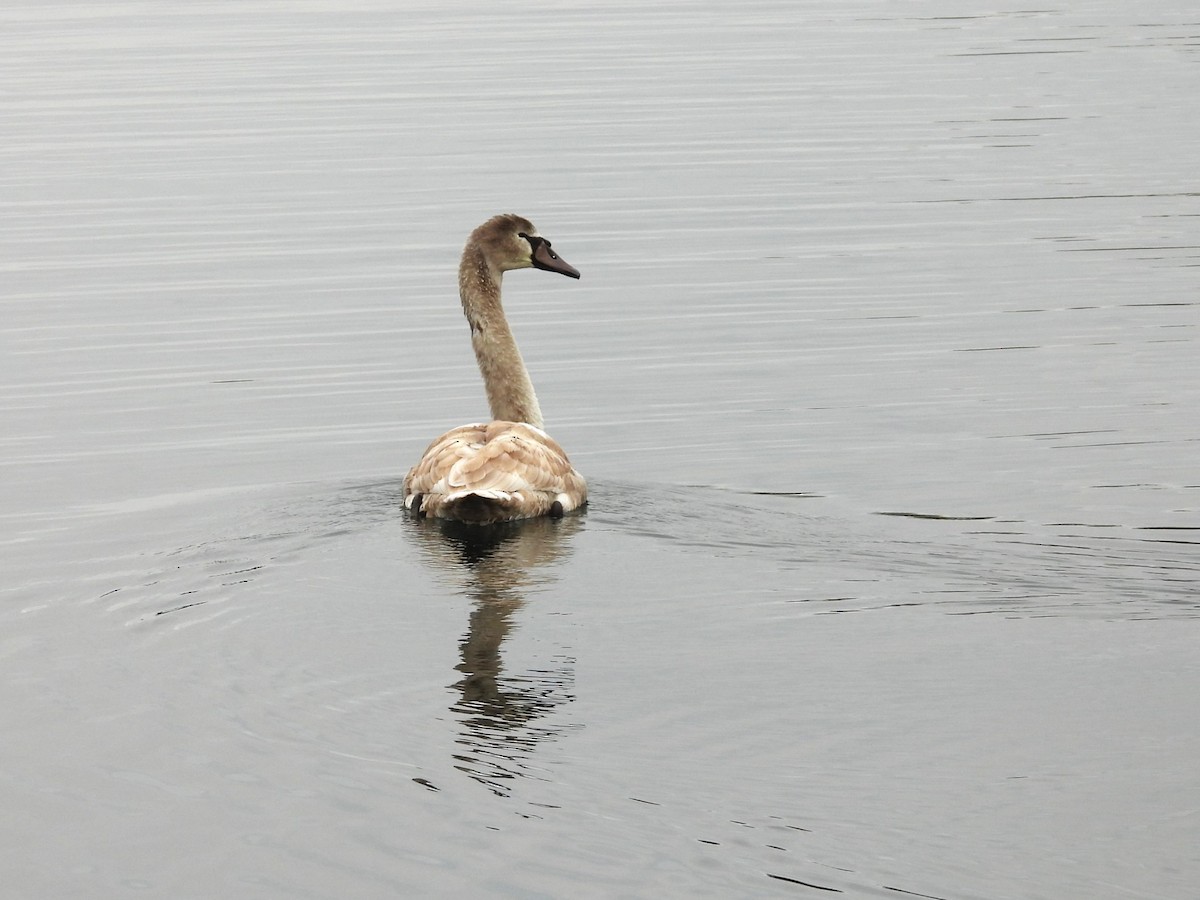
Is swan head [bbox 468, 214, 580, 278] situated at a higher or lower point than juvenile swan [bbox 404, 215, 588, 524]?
higher

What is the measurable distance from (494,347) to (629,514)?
2.21 meters

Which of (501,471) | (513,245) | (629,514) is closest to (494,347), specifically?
(513,245)

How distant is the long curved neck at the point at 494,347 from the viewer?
13000 millimetres

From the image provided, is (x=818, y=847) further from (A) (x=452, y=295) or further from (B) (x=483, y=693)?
(A) (x=452, y=295)

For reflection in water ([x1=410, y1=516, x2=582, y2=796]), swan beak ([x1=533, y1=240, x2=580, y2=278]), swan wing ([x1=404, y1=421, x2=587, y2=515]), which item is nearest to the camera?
reflection in water ([x1=410, y1=516, x2=582, y2=796])

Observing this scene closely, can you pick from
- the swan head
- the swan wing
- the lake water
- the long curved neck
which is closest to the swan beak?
the swan head

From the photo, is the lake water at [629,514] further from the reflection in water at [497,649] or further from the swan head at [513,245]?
the swan head at [513,245]

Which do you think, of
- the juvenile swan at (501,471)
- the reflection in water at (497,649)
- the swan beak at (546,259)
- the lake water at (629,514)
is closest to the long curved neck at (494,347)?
the juvenile swan at (501,471)

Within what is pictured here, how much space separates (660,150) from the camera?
26.3 metres

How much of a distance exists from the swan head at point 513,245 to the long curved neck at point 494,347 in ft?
0.28

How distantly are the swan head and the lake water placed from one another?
1267 millimetres

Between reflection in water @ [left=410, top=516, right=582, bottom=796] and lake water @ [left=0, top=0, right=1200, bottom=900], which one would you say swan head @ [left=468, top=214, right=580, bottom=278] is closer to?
lake water @ [left=0, top=0, right=1200, bottom=900]

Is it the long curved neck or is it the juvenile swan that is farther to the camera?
the long curved neck

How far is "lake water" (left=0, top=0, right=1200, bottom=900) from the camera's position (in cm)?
687
